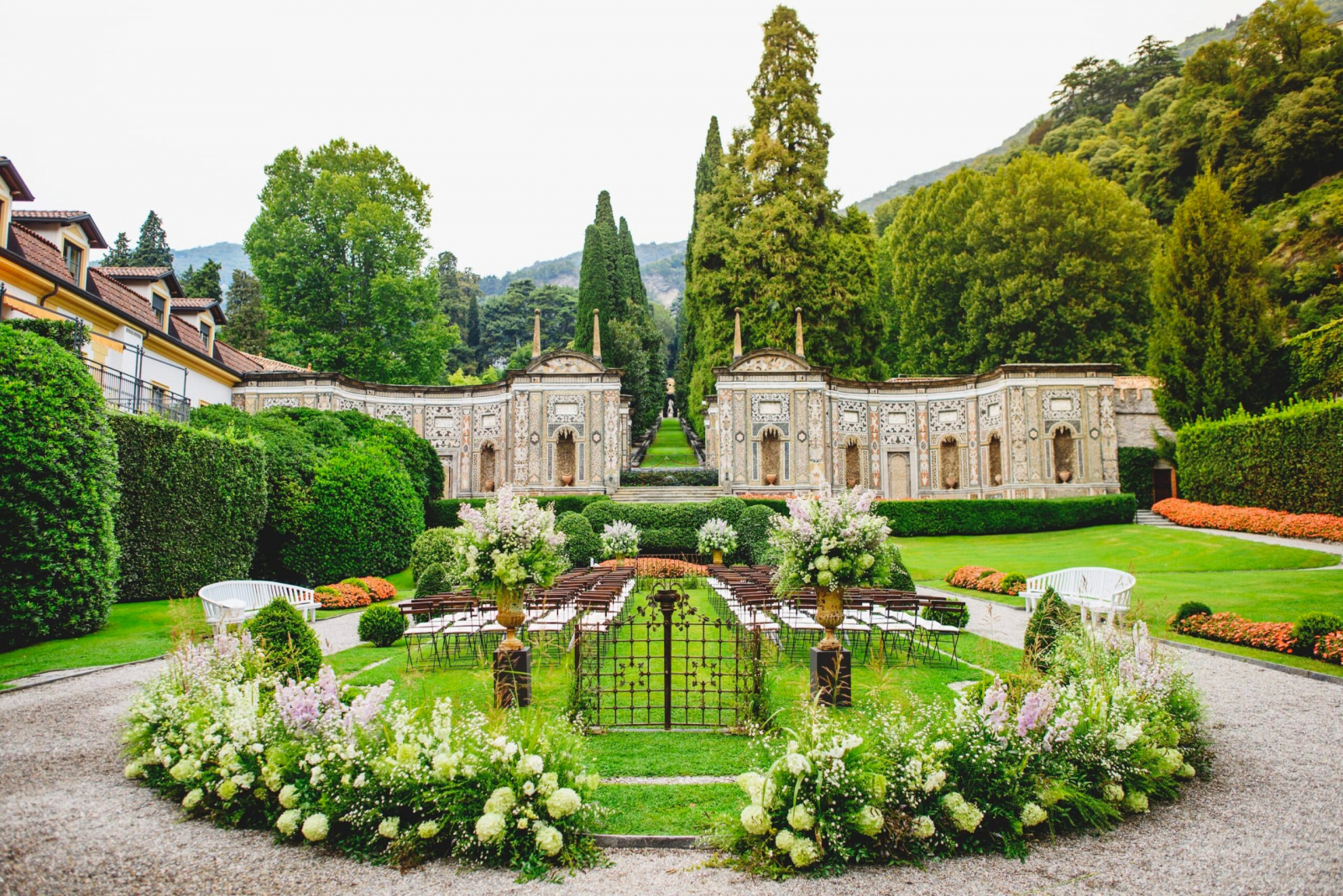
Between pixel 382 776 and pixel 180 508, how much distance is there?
1199 centimetres

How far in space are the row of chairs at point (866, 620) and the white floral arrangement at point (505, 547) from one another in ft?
11.4

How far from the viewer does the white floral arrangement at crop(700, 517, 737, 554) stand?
20.5m

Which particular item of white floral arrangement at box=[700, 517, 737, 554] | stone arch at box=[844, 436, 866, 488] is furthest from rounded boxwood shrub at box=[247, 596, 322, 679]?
stone arch at box=[844, 436, 866, 488]

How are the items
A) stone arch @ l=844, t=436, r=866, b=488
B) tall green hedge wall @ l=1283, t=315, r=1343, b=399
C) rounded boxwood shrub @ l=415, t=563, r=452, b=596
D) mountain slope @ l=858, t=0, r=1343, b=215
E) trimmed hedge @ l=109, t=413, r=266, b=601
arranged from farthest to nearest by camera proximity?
mountain slope @ l=858, t=0, r=1343, b=215
stone arch @ l=844, t=436, r=866, b=488
tall green hedge wall @ l=1283, t=315, r=1343, b=399
rounded boxwood shrub @ l=415, t=563, r=452, b=596
trimmed hedge @ l=109, t=413, r=266, b=601

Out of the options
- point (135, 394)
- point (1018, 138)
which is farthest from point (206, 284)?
point (1018, 138)

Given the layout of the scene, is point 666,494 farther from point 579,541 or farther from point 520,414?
point 579,541

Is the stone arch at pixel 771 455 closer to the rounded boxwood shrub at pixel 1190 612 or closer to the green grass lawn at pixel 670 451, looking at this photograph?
the green grass lawn at pixel 670 451

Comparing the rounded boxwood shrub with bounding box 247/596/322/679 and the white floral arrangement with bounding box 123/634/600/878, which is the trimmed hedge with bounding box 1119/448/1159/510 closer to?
the white floral arrangement with bounding box 123/634/600/878

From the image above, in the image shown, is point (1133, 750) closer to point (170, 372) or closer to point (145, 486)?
point (145, 486)

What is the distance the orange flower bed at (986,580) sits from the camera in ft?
53.0

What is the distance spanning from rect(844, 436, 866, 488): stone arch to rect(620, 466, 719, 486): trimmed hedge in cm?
594

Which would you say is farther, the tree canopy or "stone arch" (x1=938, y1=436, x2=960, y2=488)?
the tree canopy

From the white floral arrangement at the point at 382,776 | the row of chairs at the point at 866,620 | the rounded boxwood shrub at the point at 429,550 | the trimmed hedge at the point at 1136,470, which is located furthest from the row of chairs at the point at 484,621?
the trimmed hedge at the point at 1136,470

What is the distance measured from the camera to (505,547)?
23.7 ft
